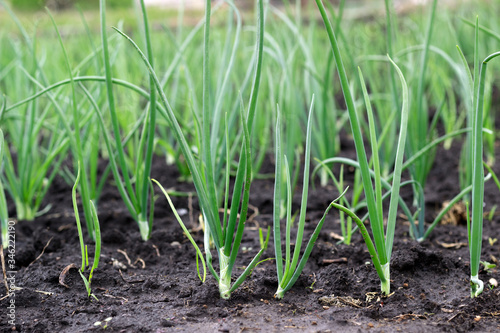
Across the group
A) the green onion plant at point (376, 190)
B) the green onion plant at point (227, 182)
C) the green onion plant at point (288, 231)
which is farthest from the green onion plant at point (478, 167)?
the green onion plant at point (227, 182)

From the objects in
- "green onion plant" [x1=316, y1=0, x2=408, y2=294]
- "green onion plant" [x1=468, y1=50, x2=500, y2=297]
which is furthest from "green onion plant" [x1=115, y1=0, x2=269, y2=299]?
"green onion plant" [x1=468, y1=50, x2=500, y2=297]

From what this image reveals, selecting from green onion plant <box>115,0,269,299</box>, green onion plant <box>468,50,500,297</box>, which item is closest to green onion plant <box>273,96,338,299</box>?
green onion plant <box>115,0,269,299</box>

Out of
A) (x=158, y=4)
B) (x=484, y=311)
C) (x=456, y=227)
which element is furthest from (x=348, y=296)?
(x=158, y=4)

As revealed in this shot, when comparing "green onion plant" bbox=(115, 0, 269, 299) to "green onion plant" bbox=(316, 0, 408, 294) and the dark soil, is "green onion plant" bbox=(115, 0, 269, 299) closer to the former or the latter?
the dark soil

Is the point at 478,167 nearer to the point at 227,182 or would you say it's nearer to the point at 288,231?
the point at 288,231

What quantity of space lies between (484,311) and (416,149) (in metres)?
0.70

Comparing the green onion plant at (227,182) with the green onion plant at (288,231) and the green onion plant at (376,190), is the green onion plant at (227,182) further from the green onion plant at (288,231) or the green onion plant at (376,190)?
the green onion plant at (376,190)

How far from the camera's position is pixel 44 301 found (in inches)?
38.8

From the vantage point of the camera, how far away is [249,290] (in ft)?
3.26

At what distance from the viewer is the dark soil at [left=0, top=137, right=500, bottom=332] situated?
34.6 inches

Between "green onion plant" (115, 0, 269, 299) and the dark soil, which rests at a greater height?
"green onion plant" (115, 0, 269, 299)

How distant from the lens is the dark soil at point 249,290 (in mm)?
879

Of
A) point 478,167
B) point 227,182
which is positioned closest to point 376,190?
point 478,167

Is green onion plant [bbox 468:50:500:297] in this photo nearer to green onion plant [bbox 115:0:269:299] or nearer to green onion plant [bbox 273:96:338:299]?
green onion plant [bbox 273:96:338:299]
